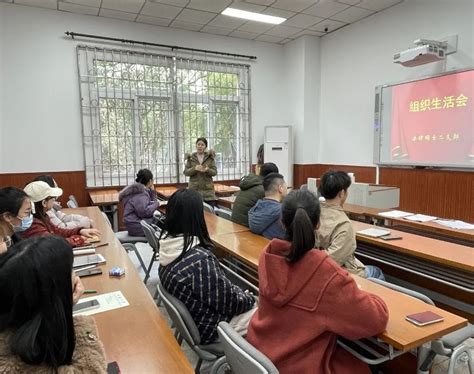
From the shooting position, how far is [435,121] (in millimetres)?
4414

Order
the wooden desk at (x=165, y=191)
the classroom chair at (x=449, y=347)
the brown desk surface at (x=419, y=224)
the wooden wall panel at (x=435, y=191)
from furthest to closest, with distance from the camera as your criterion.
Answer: the wooden desk at (x=165, y=191) → the wooden wall panel at (x=435, y=191) → the brown desk surface at (x=419, y=224) → the classroom chair at (x=449, y=347)

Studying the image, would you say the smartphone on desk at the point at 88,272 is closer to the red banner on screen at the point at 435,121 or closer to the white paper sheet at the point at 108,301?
the white paper sheet at the point at 108,301

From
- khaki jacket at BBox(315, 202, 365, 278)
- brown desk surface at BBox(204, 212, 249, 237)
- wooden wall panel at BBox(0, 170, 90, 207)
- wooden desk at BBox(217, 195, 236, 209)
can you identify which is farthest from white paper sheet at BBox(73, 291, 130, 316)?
wooden wall panel at BBox(0, 170, 90, 207)

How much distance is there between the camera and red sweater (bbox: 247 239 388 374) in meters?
1.13

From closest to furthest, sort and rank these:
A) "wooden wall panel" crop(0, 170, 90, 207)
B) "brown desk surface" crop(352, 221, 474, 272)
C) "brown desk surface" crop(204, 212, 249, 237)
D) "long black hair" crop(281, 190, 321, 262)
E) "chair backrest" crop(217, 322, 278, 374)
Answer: "chair backrest" crop(217, 322, 278, 374)
"long black hair" crop(281, 190, 321, 262)
"brown desk surface" crop(352, 221, 474, 272)
"brown desk surface" crop(204, 212, 249, 237)
"wooden wall panel" crop(0, 170, 90, 207)

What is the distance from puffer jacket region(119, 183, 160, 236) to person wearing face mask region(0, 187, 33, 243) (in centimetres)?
155

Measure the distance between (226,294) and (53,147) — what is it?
4.61 meters

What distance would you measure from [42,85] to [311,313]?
5.27 meters

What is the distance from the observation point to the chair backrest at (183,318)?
148 centimetres

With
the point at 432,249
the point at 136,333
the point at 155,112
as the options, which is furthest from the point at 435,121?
the point at 136,333

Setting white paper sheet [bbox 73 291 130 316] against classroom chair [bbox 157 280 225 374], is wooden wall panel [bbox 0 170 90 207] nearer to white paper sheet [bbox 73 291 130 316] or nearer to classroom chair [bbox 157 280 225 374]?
white paper sheet [bbox 73 291 130 316]

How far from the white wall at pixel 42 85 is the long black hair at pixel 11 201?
3535 mm

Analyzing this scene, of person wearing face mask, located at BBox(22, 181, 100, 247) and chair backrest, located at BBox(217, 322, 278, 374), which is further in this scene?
person wearing face mask, located at BBox(22, 181, 100, 247)

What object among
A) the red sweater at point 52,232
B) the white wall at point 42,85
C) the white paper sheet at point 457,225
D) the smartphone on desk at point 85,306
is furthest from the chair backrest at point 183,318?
the white wall at point 42,85
